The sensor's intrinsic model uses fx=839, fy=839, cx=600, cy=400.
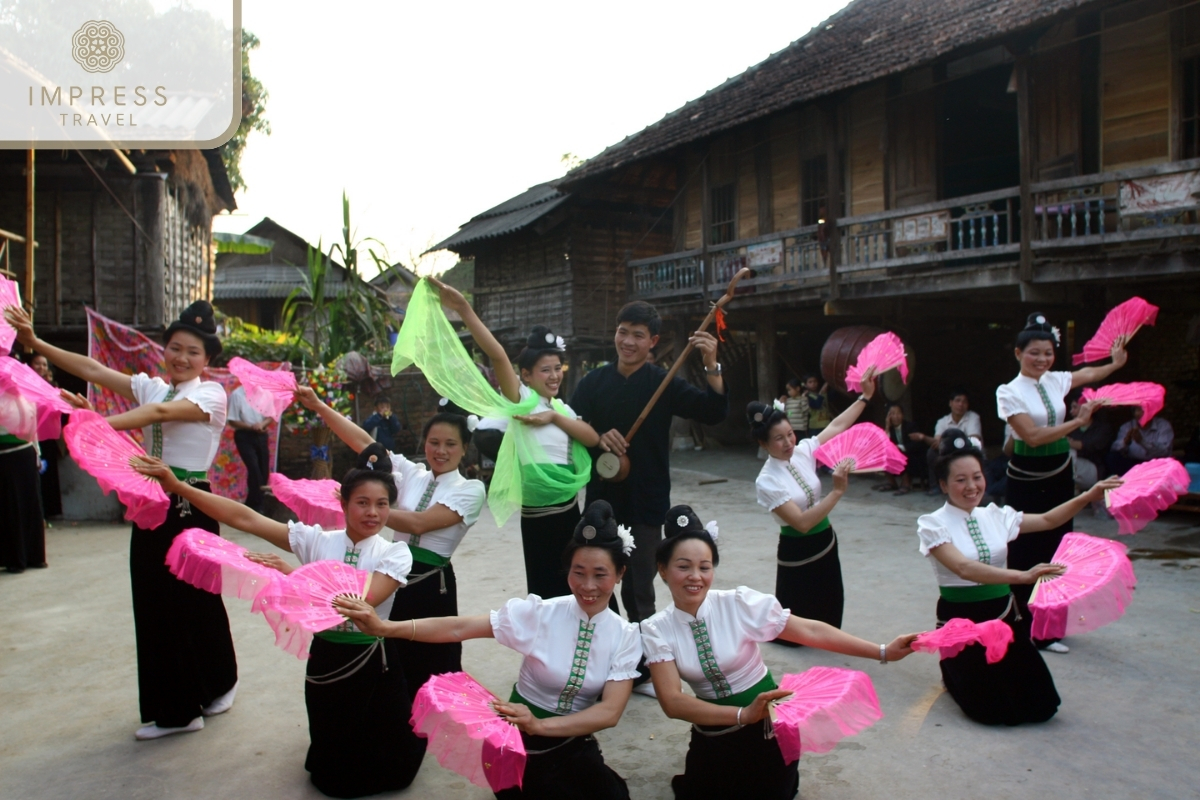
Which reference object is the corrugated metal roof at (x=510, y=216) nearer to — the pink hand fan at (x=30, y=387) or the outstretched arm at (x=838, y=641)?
the pink hand fan at (x=30, y=387)

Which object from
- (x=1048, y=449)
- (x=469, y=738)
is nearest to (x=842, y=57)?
(x=1048, y=449)

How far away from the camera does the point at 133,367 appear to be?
8367 millimetres

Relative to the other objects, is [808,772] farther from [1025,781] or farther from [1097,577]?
[1097,577]

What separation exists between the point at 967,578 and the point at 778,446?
1.18 m

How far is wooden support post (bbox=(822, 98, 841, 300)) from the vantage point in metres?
10.6

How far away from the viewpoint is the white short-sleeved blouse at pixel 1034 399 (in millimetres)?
4363

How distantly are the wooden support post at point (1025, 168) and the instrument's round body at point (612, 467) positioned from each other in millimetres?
6494

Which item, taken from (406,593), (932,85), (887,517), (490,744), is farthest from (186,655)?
(932,85)

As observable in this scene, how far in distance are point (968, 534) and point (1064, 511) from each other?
1.45 feet

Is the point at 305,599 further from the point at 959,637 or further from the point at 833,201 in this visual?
the point at 833,201

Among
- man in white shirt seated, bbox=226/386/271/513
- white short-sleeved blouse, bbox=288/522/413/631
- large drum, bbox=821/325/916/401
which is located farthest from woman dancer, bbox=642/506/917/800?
large drum, bbox=821/325/916/401

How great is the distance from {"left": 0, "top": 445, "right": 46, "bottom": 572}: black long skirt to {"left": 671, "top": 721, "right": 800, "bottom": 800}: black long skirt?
6.22 meters

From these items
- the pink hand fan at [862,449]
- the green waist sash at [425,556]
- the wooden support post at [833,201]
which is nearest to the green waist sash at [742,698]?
the green waist sash at [425,556]

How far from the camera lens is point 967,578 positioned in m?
3.32
